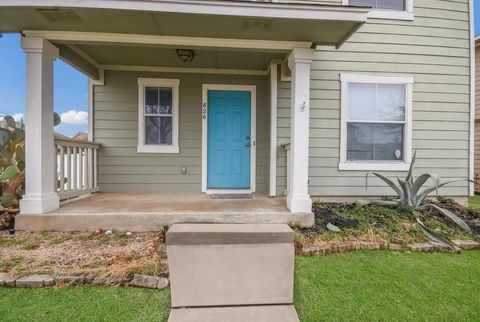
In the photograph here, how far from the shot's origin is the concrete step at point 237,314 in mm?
1741

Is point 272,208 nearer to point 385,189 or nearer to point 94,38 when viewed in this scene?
point 385,189

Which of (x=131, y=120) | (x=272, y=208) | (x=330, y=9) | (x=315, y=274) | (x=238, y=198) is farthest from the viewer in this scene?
(x=131, y=120)

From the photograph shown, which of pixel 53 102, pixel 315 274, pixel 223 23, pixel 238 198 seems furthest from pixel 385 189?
pixel 53 102

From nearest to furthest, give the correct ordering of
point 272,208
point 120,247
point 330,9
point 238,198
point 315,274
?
point 315,274
point 120,247
point 330,9
point 272,208
point 238,198

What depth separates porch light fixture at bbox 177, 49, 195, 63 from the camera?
4.00m

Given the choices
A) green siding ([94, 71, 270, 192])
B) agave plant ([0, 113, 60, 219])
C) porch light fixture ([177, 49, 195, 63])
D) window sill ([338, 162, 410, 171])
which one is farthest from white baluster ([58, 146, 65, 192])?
window sill ([338, 162, 410, 171])

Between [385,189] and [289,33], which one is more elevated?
[289,33]

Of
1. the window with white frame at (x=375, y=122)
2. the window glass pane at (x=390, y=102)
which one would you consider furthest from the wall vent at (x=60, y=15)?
the window glass pane at (x=390, y=102)

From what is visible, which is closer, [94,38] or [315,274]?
[315,274]

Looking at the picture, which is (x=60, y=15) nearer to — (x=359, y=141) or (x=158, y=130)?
(x=158, y=130)

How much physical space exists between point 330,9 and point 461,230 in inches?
119

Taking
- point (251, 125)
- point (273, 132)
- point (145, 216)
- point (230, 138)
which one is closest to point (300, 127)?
point (273, 132)

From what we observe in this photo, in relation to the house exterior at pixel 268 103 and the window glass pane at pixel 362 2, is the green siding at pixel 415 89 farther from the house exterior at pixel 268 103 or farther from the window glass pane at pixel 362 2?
the window glass pane at pixel 362 2

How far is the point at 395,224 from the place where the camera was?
3352 mm
